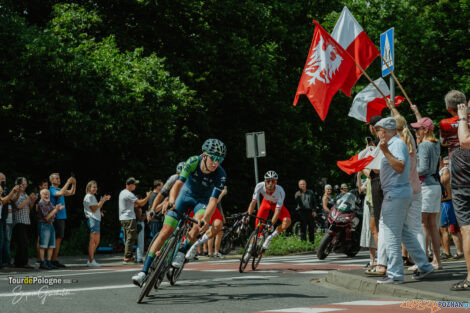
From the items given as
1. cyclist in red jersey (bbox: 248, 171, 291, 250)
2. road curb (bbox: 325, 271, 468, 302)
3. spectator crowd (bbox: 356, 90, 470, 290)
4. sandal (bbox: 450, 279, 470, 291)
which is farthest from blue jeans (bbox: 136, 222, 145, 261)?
sandal (bbox: 450, 279, 470, 291)

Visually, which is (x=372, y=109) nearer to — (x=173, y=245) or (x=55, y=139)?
(x=173, y=245)

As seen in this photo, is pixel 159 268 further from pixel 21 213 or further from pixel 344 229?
pixel 344 229

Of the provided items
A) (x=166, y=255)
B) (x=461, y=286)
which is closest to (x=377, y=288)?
(x=461, y=286)

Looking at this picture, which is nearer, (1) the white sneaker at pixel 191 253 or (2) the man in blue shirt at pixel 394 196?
(2) the man in blue shirt at pixel 394 196

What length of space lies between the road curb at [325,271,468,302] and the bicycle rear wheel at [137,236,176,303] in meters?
2.49

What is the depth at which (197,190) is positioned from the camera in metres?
8.98

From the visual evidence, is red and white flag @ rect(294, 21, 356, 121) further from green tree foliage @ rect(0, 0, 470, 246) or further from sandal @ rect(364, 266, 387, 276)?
green tree foliage @ rect(0, 0, 470, 246)

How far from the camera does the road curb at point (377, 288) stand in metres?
7.03

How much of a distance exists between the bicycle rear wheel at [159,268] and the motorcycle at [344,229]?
22.9 feet

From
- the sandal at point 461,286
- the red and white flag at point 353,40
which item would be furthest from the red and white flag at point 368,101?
the sandal at point 461,286

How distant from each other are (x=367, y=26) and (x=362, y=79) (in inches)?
122

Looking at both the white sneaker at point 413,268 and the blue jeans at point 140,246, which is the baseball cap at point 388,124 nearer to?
the white sneaker at point 413,268

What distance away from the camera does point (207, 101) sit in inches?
985

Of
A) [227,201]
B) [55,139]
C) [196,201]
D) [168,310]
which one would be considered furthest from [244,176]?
[168,310]
